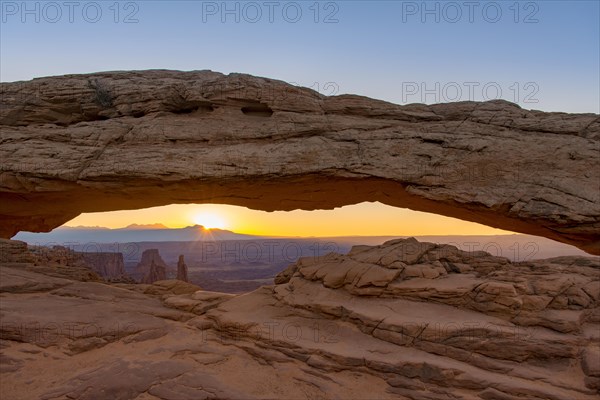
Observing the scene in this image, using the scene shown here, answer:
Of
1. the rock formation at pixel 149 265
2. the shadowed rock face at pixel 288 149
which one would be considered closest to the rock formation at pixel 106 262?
the rock formation at pixel 149 265

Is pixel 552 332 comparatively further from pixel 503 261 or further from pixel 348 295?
pixel 348 295

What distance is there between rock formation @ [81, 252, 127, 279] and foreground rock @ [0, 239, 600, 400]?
44.4 metres

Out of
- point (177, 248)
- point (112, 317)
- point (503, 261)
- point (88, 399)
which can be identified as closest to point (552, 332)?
point (503, 261)

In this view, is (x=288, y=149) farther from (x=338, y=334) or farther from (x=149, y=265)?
(x=149, y=265)

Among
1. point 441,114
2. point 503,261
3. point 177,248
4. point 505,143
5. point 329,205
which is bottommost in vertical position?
point 177,248

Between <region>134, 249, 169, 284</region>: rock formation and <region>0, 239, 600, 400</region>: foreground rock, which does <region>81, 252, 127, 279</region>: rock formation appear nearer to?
<region>134, 249, 169, 284</region>: rock formation

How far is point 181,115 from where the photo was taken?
1483 centimetres

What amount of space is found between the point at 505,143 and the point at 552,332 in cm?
632

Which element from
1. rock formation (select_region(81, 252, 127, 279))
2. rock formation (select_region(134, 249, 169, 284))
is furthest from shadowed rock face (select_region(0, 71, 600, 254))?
rock formation (select_region(81, 252, 127, 279))

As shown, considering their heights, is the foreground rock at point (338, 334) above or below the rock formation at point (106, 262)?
above

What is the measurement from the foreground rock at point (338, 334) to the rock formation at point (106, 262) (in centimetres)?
4438

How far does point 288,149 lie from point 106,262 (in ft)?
169

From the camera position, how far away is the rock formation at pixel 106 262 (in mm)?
54000

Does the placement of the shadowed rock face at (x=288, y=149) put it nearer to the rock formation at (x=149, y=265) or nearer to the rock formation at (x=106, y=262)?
the rock formation at (x=149, y=265)
